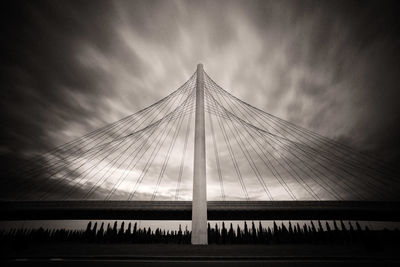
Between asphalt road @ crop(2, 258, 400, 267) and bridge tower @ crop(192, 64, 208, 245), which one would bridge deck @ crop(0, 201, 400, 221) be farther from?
asphalt road @ crop(2, 258, 400, 267)

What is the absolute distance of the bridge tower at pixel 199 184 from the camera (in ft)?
48.0

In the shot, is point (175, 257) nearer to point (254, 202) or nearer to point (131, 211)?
point (254, 202)

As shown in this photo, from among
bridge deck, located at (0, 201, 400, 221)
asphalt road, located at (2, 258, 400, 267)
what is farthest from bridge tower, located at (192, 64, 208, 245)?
bridge deck, located at (0, 201, 400, 221)

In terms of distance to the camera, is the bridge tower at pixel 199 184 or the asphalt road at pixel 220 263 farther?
the bridge tower at pixel 199 184

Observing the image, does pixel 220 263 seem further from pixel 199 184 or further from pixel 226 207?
pixel 226 207

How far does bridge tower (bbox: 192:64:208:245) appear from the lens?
576 inches

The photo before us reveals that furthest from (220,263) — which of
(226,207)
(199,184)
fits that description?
(226,207)

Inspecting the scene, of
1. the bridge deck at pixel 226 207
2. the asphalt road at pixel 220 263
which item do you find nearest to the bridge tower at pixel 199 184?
the asphalt road at pixel 220 263

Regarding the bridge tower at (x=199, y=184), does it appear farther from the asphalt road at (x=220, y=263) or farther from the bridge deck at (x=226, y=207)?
the bridge deck at (x=226, y=207)

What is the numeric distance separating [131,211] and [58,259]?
2985cm

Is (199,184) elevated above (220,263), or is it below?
above

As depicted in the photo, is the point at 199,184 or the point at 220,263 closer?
the point at 220,263

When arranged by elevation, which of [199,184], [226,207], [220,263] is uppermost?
[226,207]

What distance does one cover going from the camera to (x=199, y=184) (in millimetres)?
16641
